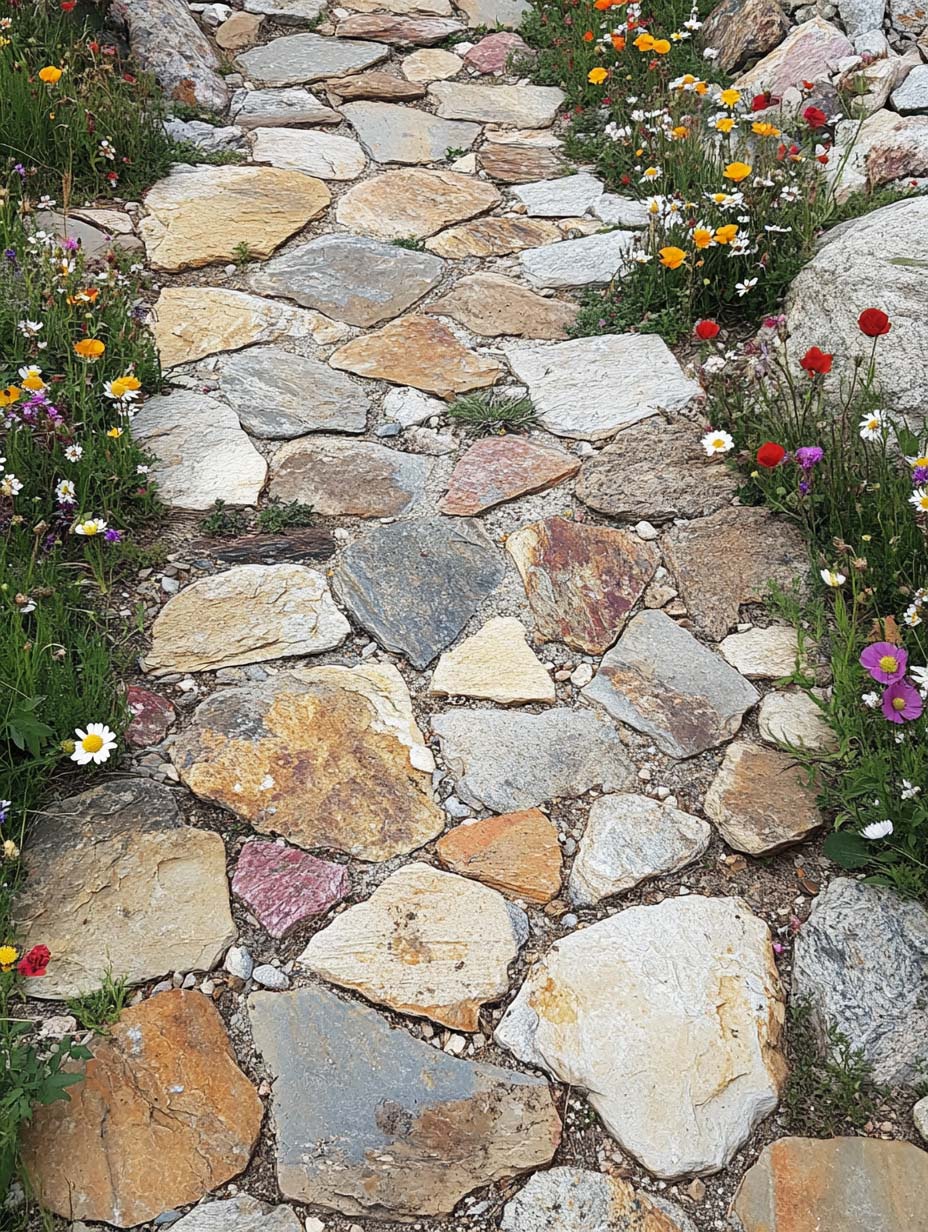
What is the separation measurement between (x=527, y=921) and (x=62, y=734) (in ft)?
3.75

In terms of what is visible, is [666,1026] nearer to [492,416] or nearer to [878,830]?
[878,830]

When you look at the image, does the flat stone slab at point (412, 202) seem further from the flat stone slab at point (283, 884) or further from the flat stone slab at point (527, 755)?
the flat stone slab at point (283, 884)

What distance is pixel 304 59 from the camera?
6379 millimetres

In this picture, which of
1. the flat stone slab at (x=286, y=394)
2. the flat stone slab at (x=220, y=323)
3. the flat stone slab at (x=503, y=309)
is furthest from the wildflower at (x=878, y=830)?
the flat stone slab at (x=220, y=323)

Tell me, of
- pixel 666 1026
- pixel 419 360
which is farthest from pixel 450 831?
pixel 419 360

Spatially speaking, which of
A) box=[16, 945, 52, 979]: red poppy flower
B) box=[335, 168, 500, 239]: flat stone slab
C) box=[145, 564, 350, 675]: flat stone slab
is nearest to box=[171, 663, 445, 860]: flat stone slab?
box=[145, 564, 350, 675]: flat stone slab

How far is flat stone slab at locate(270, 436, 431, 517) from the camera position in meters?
3.47

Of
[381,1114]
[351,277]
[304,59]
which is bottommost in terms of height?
[381,1114]

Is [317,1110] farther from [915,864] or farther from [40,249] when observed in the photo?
[40,249]

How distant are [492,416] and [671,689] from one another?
1.34 meters

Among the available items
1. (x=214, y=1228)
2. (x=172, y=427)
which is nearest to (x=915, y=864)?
(x=214, y=1228)

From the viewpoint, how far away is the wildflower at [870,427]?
306 centimetres

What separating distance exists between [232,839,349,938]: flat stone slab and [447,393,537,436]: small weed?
1781mm

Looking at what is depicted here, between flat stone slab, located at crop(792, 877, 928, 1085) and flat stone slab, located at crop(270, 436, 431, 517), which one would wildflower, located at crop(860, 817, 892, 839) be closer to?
flat stone slab, located at crop(792, 877, 928, 1085)
